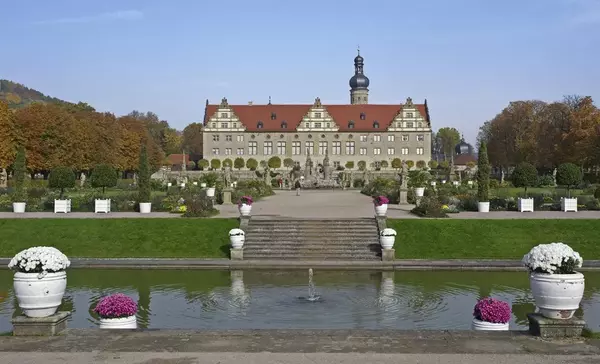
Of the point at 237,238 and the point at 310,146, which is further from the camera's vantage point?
the point at 310,146

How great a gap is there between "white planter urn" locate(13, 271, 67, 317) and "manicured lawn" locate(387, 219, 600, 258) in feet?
39.4

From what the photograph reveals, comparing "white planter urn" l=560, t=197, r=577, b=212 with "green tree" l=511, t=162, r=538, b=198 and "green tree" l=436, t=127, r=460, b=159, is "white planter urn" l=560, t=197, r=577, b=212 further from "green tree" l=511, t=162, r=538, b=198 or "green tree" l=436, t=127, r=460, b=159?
"green tree" l=436, t=127, r=460, b=159

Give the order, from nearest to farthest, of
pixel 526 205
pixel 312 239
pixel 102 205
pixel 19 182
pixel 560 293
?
1. pixel 560 293
2. pixel 312 239
3. pixel 102 205
4. pixel 526 205
5. pixel 19 182

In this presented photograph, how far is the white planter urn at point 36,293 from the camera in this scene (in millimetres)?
8789

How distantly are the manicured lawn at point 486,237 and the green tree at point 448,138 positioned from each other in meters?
137

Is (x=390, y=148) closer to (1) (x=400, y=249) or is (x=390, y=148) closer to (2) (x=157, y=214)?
(2) (x=157, y=214)

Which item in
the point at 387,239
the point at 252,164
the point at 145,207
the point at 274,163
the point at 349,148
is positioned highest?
the point at 349,148

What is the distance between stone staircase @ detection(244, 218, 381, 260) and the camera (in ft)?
63.3

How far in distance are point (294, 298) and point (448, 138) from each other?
152171mm

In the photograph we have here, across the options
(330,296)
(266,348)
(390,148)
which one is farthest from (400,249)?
(390,148)

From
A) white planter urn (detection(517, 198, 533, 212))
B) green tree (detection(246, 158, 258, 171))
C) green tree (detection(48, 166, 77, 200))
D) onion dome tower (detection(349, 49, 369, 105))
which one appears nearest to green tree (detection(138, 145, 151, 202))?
green tree (detection(48, 166, 77, 200))

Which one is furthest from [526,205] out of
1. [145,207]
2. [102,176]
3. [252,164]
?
[252,164]

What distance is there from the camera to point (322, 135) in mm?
93938

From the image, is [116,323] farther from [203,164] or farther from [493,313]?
A: [203,164]
